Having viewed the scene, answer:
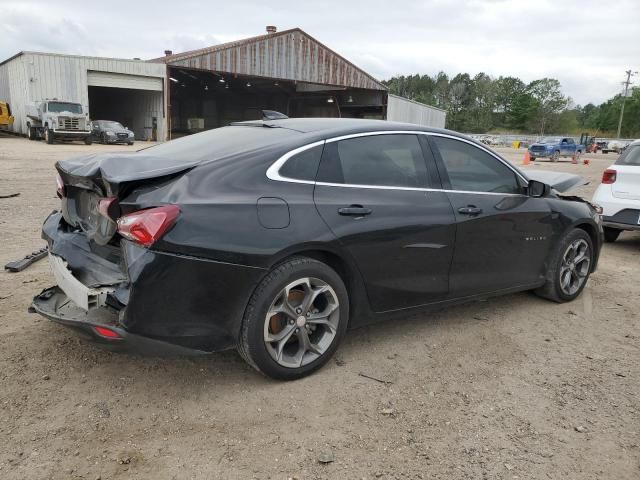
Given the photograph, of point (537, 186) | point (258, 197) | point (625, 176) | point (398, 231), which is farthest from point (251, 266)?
point (625, 176)

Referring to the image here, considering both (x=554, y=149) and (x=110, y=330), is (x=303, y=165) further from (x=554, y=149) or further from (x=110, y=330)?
(x=554, y=149)

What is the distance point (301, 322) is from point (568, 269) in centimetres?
296

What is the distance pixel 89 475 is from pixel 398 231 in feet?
7.33

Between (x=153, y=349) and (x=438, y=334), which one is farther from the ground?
(x=153, y=349)

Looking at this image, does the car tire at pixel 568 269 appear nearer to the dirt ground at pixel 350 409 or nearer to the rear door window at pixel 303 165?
the dirt ground at pixel 350 409

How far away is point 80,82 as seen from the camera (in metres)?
30.7

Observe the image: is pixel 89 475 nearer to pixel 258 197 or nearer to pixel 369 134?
pixel 258 197

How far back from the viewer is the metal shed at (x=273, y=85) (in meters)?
32.7

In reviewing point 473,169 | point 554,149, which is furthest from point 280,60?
point 473,169

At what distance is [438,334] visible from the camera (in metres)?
4.07

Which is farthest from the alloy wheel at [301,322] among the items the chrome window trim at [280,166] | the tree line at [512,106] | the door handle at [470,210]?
the tree line at [512,106]

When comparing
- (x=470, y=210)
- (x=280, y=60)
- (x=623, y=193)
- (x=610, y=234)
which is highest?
(x=280, y=60)

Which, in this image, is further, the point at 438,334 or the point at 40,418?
the point at 438,334

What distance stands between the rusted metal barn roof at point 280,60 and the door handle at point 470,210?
3068 cm
